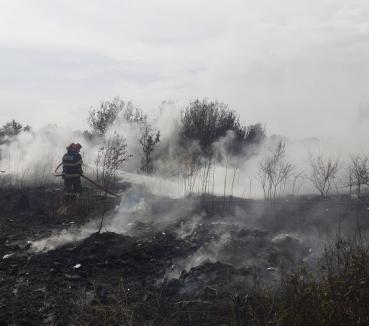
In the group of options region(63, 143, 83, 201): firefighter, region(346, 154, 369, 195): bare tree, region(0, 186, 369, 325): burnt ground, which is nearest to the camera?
region(0, 186, 369, 325): burnt ground

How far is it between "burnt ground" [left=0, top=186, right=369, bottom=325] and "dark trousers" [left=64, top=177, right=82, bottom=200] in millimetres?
332

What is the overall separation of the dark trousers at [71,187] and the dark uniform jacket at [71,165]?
0.15 m

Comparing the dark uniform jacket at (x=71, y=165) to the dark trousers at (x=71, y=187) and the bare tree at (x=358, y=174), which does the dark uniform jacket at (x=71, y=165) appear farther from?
the bare tree at (x=358, y=174)

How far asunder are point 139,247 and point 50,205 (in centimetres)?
575

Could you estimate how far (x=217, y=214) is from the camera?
11.6 m

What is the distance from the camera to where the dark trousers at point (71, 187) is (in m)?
12.6

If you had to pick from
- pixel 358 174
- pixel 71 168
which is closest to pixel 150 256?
pixel 71 168

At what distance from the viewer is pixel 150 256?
302 inches

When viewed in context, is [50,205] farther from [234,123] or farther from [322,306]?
[234,123]

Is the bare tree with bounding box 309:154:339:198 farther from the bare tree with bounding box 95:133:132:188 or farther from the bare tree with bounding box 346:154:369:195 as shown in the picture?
the bare tree with bounding box 95:133:132:188

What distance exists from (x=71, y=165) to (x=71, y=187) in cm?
68


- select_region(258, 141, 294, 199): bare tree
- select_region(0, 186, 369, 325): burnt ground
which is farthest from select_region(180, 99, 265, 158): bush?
select_region(0, 186, 369, 325): burnt ground

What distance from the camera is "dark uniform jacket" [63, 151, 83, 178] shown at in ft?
42.0

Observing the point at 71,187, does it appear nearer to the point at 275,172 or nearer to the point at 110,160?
the point at 110,160
